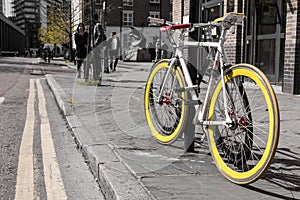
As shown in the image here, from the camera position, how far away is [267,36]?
11.8 m

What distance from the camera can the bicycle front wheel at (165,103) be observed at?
4.43m

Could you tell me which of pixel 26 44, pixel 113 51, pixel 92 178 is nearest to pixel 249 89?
pixel 92 178

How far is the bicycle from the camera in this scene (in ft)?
10.5

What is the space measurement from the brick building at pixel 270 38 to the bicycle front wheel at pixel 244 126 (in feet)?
18.3

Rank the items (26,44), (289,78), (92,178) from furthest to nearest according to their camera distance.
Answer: (26,44) → (289,78) → (92,178)

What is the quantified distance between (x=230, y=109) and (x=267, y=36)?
881cm

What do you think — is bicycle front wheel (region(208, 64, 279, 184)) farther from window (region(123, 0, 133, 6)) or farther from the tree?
window (region(123, 0, 133, 6))

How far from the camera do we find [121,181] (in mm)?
3361

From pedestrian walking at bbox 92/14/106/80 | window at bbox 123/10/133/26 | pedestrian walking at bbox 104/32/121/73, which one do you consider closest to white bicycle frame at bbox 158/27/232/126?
pedestrian walking at bbox 92/14/106/80

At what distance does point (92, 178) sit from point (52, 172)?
47 cm

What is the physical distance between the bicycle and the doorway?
702cm

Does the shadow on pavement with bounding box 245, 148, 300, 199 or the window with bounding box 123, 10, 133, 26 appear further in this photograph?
the window with bounding box 123, 10, 133, 26

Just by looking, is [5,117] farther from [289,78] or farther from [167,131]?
[289,78]

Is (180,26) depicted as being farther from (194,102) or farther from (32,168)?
(32,168)
